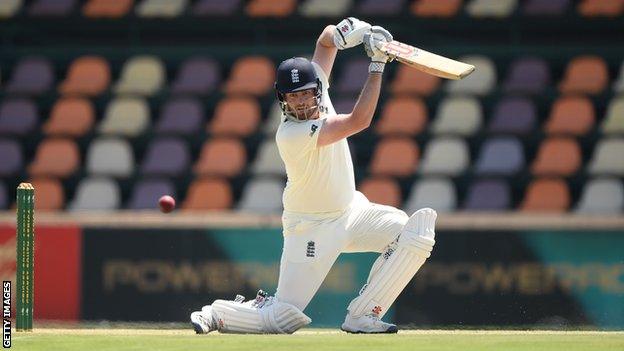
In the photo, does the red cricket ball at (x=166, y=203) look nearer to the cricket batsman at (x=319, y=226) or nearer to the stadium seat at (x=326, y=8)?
the cricket batsman at (x=319, y=226)

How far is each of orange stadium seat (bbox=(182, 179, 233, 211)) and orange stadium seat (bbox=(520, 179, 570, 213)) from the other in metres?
2.77

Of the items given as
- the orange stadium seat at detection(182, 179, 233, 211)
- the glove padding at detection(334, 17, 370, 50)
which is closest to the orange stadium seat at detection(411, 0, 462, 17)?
the orange stadium seat at detection(182, 179, 233, 211)

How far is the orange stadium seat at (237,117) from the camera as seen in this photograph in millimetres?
14664

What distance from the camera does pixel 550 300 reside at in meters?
11.1

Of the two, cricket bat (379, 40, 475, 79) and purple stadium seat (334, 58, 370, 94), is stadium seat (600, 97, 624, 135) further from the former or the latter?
cricket bat (379, 40, 475, 79)

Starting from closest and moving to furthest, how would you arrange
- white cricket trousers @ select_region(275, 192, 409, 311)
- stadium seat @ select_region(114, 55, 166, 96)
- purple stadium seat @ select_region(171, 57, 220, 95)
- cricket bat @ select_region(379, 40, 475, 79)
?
cricket bat @ select_region(379, 40, 475, 79)
white cricket trousers @ select_region(275, 192, 409, 311)
purple stadium seat @ select_region(171, 57, 220, 95)
stadium seat @ select_region(114, 55, 166, 96)

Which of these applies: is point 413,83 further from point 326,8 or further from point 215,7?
point 215,7

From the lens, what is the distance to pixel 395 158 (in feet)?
45.9

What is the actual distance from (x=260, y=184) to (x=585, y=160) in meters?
3.15

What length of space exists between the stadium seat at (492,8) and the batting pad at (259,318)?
690 cm

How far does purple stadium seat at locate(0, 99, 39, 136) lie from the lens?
15.1 metres

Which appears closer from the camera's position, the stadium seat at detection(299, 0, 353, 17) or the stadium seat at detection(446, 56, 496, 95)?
the stadium seat at detection(446, 56, 496, 95)

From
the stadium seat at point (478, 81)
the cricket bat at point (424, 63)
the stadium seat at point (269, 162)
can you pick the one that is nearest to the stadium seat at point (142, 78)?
the stadium seat at point (269, 162)

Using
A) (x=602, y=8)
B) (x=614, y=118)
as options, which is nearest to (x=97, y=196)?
(x=614, y=118)
